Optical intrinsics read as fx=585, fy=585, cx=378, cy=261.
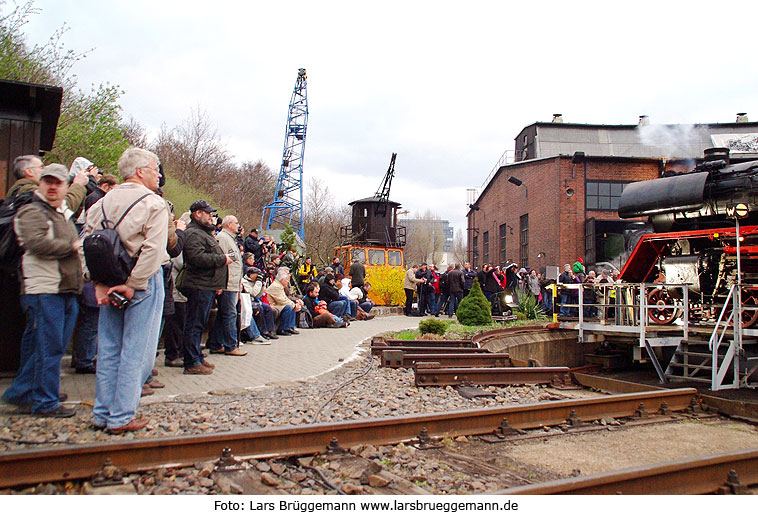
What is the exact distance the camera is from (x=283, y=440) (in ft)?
13.3

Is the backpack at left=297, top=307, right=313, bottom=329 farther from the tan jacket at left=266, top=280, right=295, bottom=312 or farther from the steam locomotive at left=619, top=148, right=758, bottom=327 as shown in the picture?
the steam locomotive at left=619, top=148, right=758, bottom=327

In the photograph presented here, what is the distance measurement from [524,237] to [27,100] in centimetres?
2920

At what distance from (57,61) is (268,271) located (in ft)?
28.5

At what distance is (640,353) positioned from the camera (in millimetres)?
10273

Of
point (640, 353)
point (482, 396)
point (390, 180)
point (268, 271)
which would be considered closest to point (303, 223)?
point (390, 180)

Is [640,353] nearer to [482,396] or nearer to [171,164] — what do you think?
[482,396]

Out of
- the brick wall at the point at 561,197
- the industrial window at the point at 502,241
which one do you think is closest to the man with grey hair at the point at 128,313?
the brick wall at the point at 561,197

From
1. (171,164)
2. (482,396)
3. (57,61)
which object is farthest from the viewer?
(171,164)

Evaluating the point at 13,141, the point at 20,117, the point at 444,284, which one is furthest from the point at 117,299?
the point at 444,284

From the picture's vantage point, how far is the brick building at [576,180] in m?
28.5

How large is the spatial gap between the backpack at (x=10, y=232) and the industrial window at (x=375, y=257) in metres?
20.6

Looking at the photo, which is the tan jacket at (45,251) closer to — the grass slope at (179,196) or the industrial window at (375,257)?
the grass slope at (179,196)

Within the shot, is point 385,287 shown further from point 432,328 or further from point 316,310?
point 432,328

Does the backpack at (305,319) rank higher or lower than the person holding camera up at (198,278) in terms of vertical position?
lower
